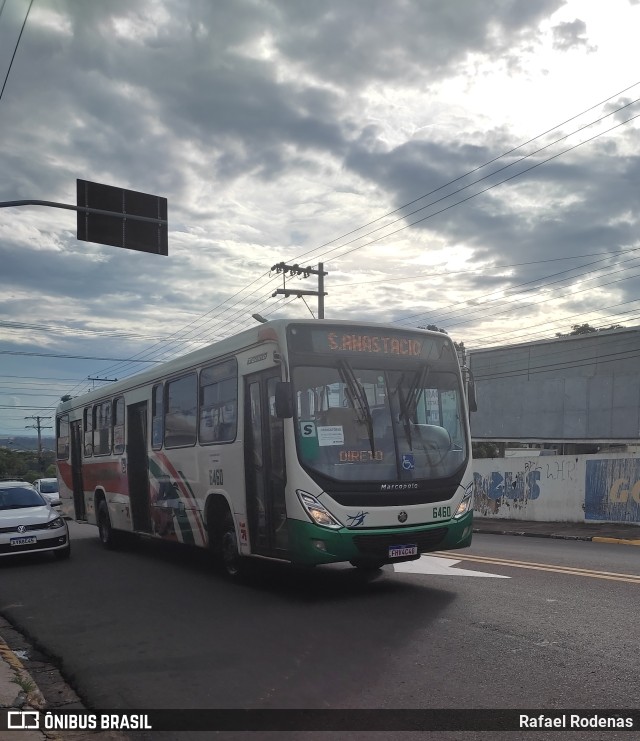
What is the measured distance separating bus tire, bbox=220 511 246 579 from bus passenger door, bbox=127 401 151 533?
3.46m

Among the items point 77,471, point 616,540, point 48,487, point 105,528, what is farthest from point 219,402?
point 48,487

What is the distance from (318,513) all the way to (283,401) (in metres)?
1.29

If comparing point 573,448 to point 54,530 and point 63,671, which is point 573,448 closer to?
point 54,530

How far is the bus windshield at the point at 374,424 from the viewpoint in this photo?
27.9 ft

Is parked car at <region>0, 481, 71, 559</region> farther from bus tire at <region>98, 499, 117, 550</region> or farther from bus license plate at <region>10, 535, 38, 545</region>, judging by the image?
bus tire at <region>98, 499, 117, 550</region>

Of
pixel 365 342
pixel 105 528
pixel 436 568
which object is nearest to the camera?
pixel 365 342

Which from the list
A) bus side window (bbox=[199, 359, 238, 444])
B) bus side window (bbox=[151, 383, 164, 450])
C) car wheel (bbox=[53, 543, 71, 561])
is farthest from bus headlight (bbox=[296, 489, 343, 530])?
car wheel (bbox=[53, 543, 71, 561])

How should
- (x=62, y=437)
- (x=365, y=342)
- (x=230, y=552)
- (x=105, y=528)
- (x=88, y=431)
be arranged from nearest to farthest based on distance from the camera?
(x=365, y=342), (x=230, y=552), (x=105, y=528), (x=88, y=431), (x=62, y=437)

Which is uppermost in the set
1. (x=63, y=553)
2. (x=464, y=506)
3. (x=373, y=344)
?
(x=373, y=344)

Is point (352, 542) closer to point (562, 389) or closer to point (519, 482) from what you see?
point (519, 482)

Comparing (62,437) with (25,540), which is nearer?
(25,540)

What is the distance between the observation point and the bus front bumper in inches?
323

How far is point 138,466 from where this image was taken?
547 inches

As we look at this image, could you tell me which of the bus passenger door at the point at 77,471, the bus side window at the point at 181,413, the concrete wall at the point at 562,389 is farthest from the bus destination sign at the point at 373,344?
the concrete wall at the point at 562,389
